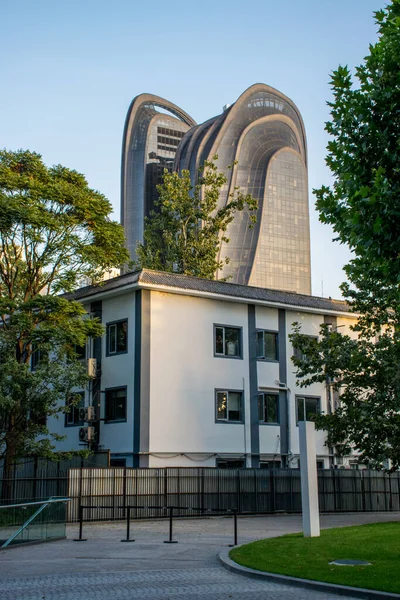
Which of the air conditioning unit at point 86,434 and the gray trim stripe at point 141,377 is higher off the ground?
the gray trim stripe at point 141,377

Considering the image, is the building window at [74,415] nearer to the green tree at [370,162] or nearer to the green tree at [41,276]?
the green tree at [41,276]

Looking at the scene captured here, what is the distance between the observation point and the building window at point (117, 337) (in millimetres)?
34531

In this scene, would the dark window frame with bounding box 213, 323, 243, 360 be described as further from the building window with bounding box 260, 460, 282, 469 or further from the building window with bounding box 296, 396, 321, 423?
the building window with bounding box 260, 460, 282, 469

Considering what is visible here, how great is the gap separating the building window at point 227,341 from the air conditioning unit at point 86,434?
6822 mm

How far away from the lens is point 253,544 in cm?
1788

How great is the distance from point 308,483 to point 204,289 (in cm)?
1693

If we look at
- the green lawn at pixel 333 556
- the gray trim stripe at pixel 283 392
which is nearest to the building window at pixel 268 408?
the gray trim stripe at pixel 283 392

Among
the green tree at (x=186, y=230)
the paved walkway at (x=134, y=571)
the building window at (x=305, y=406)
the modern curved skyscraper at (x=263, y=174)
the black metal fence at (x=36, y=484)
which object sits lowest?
the paved walkway at (x=134, y=571)

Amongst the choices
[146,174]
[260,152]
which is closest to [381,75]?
[260,152]

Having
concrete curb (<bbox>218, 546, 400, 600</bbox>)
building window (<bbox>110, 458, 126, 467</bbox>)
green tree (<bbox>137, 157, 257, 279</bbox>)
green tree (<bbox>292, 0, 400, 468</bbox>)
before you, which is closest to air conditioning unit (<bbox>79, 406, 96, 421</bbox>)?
building window (<bbox>110, 458, 126, 467</bbox>)

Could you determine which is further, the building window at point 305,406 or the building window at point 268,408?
the building window at point 305,406

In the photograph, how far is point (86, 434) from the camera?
111 feet

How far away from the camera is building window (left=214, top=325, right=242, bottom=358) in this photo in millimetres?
36344

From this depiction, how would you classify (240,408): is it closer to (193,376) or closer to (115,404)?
(193,376)
